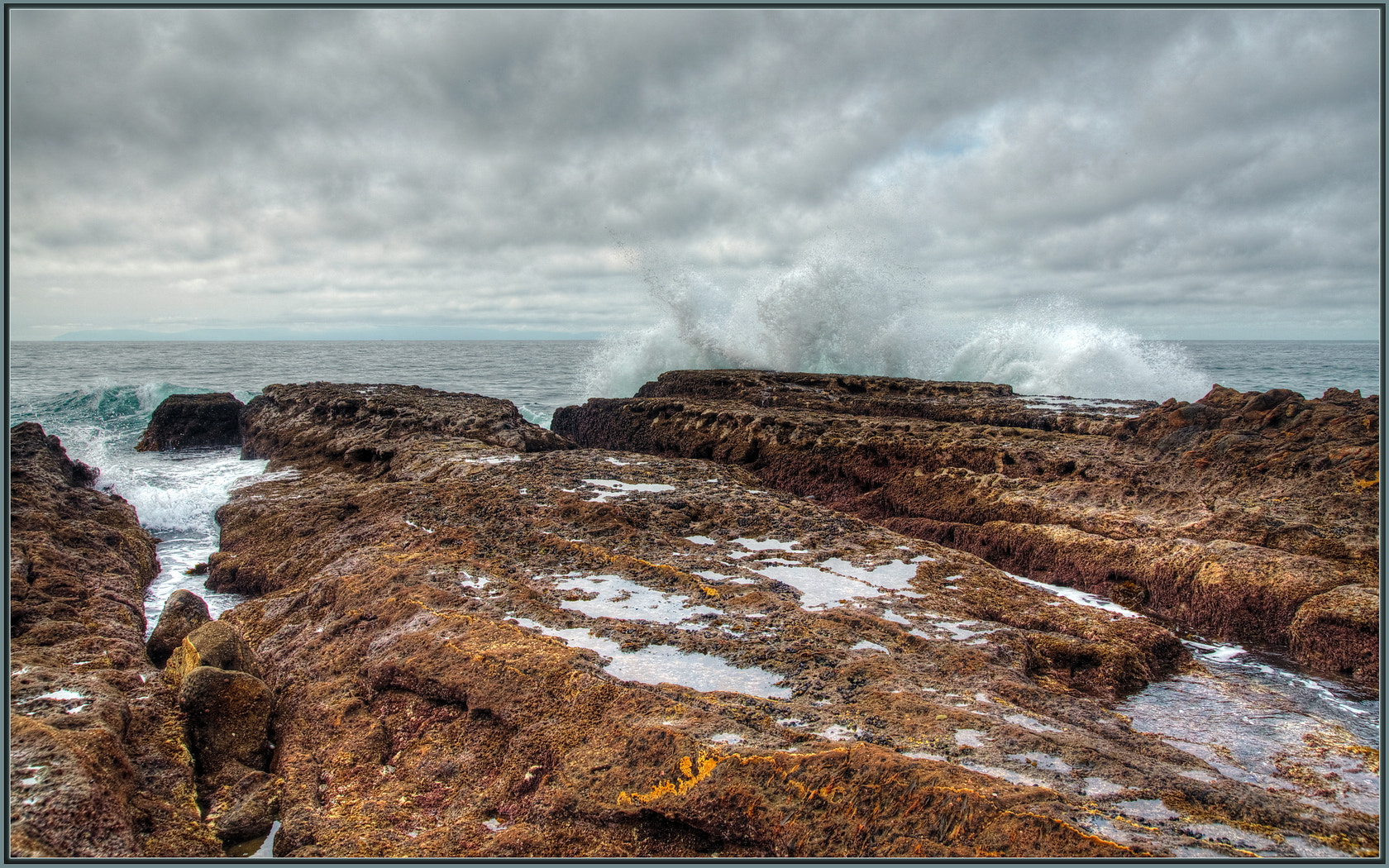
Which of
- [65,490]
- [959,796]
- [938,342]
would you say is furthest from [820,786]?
[938,342]

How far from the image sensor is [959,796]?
8.75 ft

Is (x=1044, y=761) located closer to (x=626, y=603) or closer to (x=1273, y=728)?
(x=1273, y=728)

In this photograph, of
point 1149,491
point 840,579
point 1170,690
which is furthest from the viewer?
point 1149,491

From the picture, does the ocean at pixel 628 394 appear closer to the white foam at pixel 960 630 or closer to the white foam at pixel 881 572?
the white foam at pixel 960 630

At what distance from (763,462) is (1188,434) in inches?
240

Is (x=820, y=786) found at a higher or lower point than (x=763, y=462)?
lower

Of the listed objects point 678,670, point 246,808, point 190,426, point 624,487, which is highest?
point 190,426

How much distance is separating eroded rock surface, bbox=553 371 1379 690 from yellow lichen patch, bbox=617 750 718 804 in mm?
5449

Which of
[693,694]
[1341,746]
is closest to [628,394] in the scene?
[693,694]

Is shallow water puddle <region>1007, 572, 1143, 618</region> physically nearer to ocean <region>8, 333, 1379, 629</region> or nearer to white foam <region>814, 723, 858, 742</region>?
white foam <region>814, 723, 858, 742</region>

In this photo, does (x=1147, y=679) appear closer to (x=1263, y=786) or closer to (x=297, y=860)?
(x=1263, y=786)

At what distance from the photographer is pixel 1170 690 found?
189 inches

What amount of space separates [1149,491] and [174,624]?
9.92m

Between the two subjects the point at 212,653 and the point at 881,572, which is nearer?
the point at 212,653
